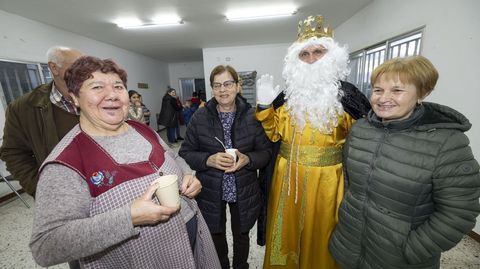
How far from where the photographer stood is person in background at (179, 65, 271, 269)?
5.29ft

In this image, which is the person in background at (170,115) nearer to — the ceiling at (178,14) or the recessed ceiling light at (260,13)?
the ceiling at (178,14)

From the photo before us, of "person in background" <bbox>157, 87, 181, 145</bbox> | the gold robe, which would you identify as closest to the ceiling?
"person in background" <bbox>157, 87, 181, 145</bbox>

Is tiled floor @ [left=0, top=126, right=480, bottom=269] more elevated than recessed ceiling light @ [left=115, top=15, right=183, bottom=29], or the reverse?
recessed ceiling light @ [left=115, top=15, right=183, bottom=29]

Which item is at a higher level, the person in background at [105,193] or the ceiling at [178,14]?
the ceiling at [178,14]

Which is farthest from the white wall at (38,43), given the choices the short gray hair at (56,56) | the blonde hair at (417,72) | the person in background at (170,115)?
the blonde hair at (417,72)

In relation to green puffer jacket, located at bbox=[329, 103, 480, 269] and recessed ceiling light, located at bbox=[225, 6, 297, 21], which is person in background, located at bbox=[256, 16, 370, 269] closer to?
green puffer jacket, located at bbox=[329, 103, 480, 269]

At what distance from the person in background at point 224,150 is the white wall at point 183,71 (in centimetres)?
1048

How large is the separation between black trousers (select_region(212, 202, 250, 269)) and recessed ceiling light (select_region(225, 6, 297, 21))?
4.05 m

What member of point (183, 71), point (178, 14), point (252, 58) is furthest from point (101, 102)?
point (183, 71)

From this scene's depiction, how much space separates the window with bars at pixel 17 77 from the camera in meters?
3.83

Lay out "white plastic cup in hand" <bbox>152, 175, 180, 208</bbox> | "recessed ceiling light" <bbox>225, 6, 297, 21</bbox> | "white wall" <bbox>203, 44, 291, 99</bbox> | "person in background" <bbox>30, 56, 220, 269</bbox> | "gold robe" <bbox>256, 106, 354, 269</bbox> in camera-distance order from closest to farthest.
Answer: "person in background" <bbox>30, 56, 220, 269</bbox>
"white plastic cup in hand" <bbox>152, 175, 180, 208</bbox>
"gold robe" <bbox>256, 106, 354, 269</bbox>
"recessed ceiling light" <bbox>225, 6, 297, 21</bbox>
"white wall" <bbox>203, 44, 291, 99</bbox>

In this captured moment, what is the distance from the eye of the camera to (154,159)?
1.03 metres

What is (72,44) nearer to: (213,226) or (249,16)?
(249,16)

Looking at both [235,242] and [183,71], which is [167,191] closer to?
[235,242]
